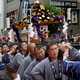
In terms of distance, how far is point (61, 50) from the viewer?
9.05 meters

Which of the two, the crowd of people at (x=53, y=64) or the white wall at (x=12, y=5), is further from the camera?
the white wall at (x=12, y=5)

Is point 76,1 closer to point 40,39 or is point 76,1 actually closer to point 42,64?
point 40,39

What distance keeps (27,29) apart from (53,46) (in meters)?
3.83

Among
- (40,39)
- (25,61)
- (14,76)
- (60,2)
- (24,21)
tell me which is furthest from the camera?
(60,2)

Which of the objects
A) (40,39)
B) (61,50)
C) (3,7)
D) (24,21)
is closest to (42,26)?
(40,39)

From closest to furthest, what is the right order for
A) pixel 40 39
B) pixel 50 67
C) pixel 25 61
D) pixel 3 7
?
pixel 50 67
pixel 25 61
pixel 40 39
pixel 3 7

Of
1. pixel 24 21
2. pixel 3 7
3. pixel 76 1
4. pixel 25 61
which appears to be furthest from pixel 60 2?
pixel 25 61

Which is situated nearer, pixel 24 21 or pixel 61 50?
pixel 61 50

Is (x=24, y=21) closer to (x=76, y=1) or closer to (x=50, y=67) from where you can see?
(x=50, y=67)

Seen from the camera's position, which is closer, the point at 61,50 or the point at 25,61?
the point at 61,50

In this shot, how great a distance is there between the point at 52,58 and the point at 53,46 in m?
0.22

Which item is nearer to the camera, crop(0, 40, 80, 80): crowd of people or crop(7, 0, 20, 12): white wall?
crop(0, 40, 80, 80): crowd of people

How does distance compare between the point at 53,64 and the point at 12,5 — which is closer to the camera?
the point at 53,64

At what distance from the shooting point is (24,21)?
43.2 feet
